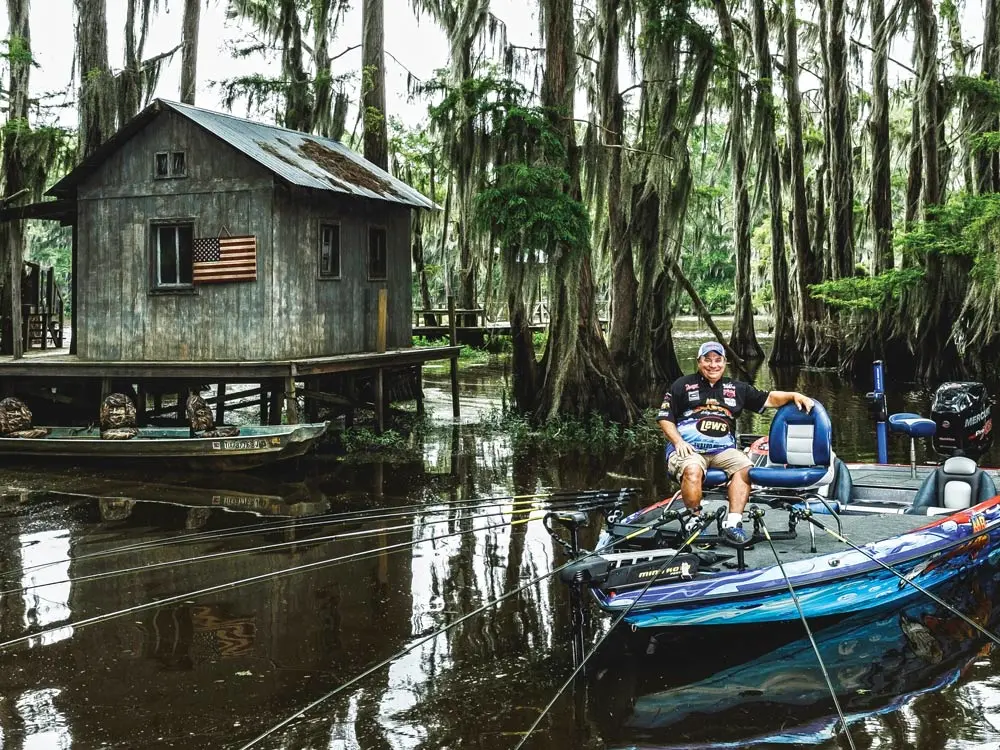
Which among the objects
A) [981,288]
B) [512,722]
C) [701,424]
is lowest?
[512,722]

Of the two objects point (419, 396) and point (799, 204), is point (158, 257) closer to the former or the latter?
point (419, 396)

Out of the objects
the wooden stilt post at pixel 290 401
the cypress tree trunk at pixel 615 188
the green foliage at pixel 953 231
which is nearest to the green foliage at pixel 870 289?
the green foliage at pixel 953 231

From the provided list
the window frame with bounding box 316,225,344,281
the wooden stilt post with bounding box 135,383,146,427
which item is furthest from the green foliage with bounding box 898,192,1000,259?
the wooden stilt post with bounding box 135,383,146,427

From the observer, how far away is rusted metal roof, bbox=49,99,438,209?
15484 millimetres

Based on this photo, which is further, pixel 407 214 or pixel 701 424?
pixel 407 214

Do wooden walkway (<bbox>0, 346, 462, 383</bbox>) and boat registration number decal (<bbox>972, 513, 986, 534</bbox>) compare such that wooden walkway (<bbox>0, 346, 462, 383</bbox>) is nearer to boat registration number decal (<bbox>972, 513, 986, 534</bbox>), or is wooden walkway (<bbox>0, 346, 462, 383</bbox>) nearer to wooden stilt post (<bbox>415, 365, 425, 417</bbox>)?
wooden stilt post (<bbox>415, 365, 425, 417</bbox>)

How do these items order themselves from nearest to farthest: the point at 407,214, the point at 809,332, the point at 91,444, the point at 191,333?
1. the point at 91,444
2. the point at 191,333
3. the point at 407,214
4. the point at 809,332

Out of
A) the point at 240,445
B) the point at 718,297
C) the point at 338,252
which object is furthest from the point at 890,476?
the point at 718,297

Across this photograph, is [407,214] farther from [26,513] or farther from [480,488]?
[26,513]

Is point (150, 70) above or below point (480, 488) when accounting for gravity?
above

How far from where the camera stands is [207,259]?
627 inches

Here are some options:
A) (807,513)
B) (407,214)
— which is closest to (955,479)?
(807,513)

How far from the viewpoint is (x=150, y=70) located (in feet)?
73.3

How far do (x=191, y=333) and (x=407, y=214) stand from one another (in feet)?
16.0
